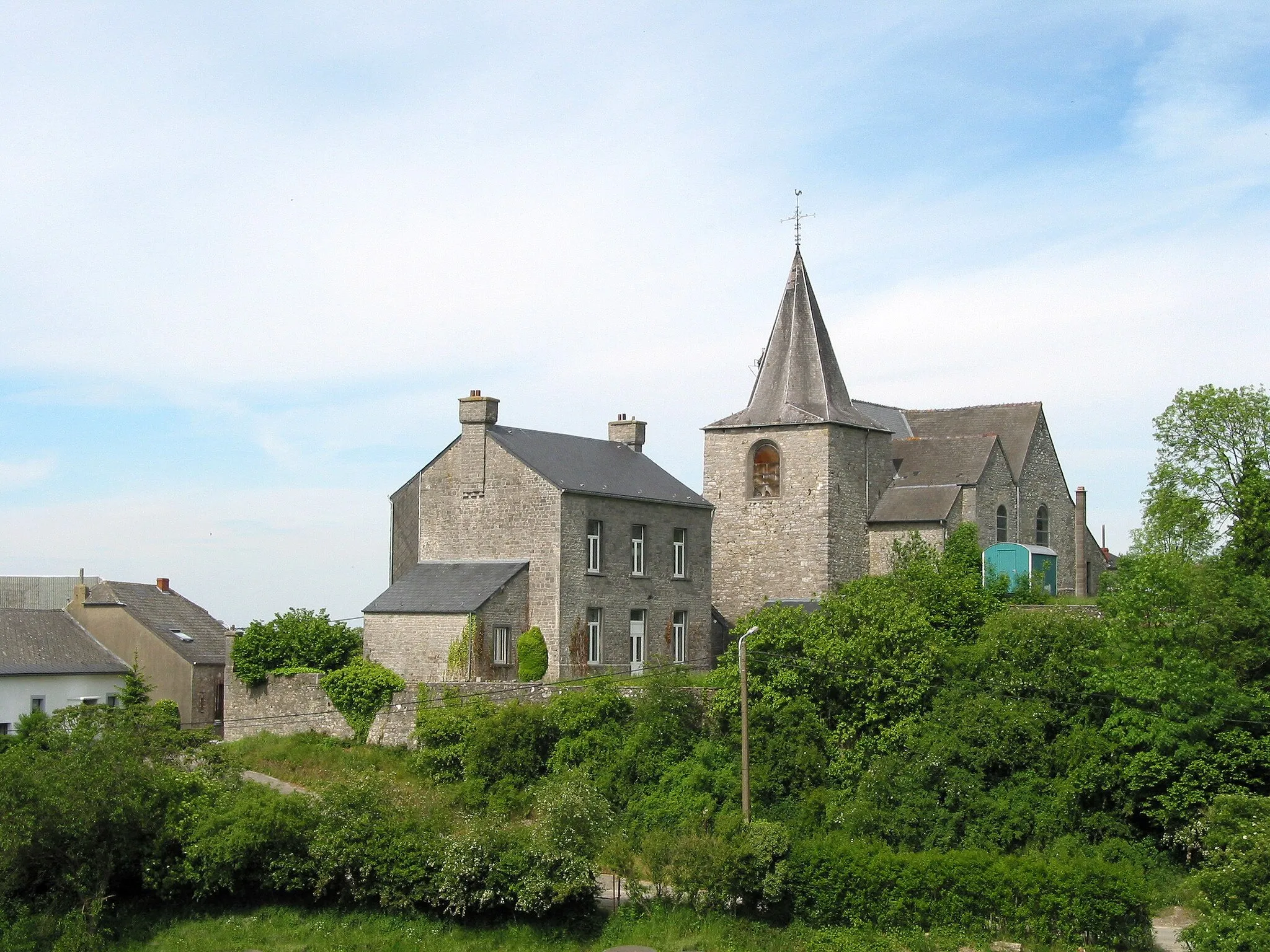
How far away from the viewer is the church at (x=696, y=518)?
117ft

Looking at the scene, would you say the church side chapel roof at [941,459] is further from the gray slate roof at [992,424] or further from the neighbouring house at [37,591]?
the neighbouring house at [37,591]

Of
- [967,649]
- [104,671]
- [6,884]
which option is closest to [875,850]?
[967,649]

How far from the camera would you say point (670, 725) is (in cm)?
3161

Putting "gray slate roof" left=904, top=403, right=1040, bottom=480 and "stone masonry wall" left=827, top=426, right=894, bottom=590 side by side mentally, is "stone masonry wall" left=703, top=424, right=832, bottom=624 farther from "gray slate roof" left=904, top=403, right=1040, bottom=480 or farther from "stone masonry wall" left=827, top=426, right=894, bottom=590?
"gray slate roof" left=904, top=403, right=1040, bottom=480

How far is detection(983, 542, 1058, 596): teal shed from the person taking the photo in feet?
137

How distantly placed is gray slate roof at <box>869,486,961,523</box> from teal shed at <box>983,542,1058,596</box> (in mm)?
→ 1834

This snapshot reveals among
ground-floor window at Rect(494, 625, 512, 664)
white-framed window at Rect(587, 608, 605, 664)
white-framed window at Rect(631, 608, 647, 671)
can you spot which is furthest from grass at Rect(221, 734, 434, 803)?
white-framed window at Rect(631, 608, 647, 671)

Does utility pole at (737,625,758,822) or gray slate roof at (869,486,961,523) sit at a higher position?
gray slate roof at (869,486,961,523)

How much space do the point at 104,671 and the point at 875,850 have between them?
25301 mm

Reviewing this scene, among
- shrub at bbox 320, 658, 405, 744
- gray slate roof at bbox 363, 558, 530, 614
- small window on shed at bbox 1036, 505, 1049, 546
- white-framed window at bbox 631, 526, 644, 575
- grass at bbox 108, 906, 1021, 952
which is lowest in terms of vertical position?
grass at bbox 108, 906, 1021, 952

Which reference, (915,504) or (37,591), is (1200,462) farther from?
(37,591)

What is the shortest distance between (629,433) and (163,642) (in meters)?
14.9

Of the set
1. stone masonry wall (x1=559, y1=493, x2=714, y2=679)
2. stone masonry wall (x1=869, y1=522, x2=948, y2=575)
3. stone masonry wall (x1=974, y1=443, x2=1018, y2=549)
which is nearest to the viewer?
stone masonry wall (x1=559, y1=493, x2=714, y2=679)

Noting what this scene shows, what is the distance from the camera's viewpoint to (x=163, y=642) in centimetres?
4253
